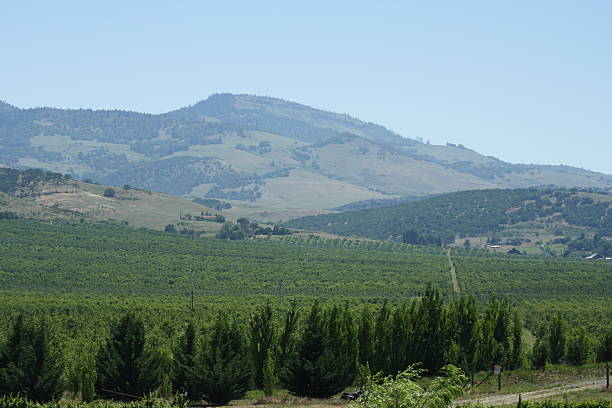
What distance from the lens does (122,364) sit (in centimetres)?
5294

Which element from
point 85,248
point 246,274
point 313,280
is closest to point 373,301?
point 313,280

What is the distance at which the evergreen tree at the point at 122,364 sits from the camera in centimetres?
5297

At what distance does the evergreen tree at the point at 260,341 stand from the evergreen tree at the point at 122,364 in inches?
370

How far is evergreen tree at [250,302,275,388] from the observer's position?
5966 cm

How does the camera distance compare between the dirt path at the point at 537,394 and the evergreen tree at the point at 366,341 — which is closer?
the dirt path at the point at 537,394

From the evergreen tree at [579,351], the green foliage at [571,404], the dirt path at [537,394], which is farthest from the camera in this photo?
the evergreen tree at [579,351]

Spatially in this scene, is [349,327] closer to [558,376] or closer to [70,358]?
[558,376]

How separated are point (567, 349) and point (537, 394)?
62.2ft

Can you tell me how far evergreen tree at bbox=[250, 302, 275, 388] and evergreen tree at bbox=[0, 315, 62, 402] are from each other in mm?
14232

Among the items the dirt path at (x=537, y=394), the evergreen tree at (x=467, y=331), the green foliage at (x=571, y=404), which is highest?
the evergreen tree at (x=467, y=331)

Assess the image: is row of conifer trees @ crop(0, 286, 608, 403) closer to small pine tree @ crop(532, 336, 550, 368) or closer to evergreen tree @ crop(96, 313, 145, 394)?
evergreen tree @ crop(96, 313, 145, 394)

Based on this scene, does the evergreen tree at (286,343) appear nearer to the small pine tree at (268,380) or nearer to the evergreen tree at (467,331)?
the small pine tree at (268,380)

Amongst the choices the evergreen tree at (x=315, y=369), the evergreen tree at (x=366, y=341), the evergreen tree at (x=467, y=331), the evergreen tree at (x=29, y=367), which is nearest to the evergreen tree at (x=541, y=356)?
the evergreen tree at (x=467, y=331)

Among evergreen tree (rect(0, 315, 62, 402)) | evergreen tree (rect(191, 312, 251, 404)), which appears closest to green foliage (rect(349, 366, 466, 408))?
evergreen tree (rect(191, 312, 251, 404))
